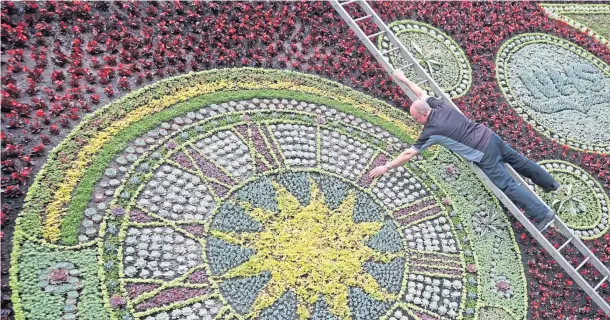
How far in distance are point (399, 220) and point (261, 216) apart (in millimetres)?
2041

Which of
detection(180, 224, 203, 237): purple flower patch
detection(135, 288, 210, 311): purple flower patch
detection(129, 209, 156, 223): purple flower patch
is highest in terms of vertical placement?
detection(129, 209, 156, 223): purple flower patch

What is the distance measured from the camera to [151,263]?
663 centimetres

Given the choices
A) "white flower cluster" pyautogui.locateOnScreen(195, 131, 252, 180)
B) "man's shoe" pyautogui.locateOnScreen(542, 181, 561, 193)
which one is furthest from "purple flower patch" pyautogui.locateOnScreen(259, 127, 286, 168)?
"man's shoe" pyautogui.locateOnScreen(542, 181, 561, 193)

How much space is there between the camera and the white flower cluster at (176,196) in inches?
280

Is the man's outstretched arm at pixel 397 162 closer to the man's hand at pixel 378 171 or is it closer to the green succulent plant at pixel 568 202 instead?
the man's hand at pixel 378 171

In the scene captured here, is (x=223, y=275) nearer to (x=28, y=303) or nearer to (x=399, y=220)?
(x=28, y=303)

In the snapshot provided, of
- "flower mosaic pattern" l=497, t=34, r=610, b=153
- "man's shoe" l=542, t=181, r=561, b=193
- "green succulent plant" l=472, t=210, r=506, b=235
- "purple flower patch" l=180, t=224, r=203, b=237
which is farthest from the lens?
"flower mosaic pattern" l=497, t=34, r=610, b=153

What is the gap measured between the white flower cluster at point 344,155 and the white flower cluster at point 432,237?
A: 118 centimetres

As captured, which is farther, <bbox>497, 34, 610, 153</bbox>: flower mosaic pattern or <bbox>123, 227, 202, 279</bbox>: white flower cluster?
<bbox>497, 34, 610, 153</bbox>: flower mosaic pattern

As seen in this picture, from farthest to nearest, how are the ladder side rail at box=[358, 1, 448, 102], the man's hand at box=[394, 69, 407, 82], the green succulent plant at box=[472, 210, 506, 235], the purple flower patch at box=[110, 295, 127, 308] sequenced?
the ladder side rail at box=[358, 1, 448, 102] < the man's hand at box=[394, 69, 407, 82] < the green succulent plant at box=[472, 210, 506, 235] < the purple flower patch at box=[110, 295, 127, 308]

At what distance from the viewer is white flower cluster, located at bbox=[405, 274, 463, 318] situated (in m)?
7.15

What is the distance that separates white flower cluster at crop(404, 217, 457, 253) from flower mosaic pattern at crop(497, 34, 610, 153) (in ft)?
11.1

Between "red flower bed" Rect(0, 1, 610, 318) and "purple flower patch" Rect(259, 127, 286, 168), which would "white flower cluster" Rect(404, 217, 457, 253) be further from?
"purple flower patch" Rect(259, 127, 286, 168)

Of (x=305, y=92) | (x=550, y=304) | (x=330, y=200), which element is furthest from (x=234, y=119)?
(x=550, y=304)
